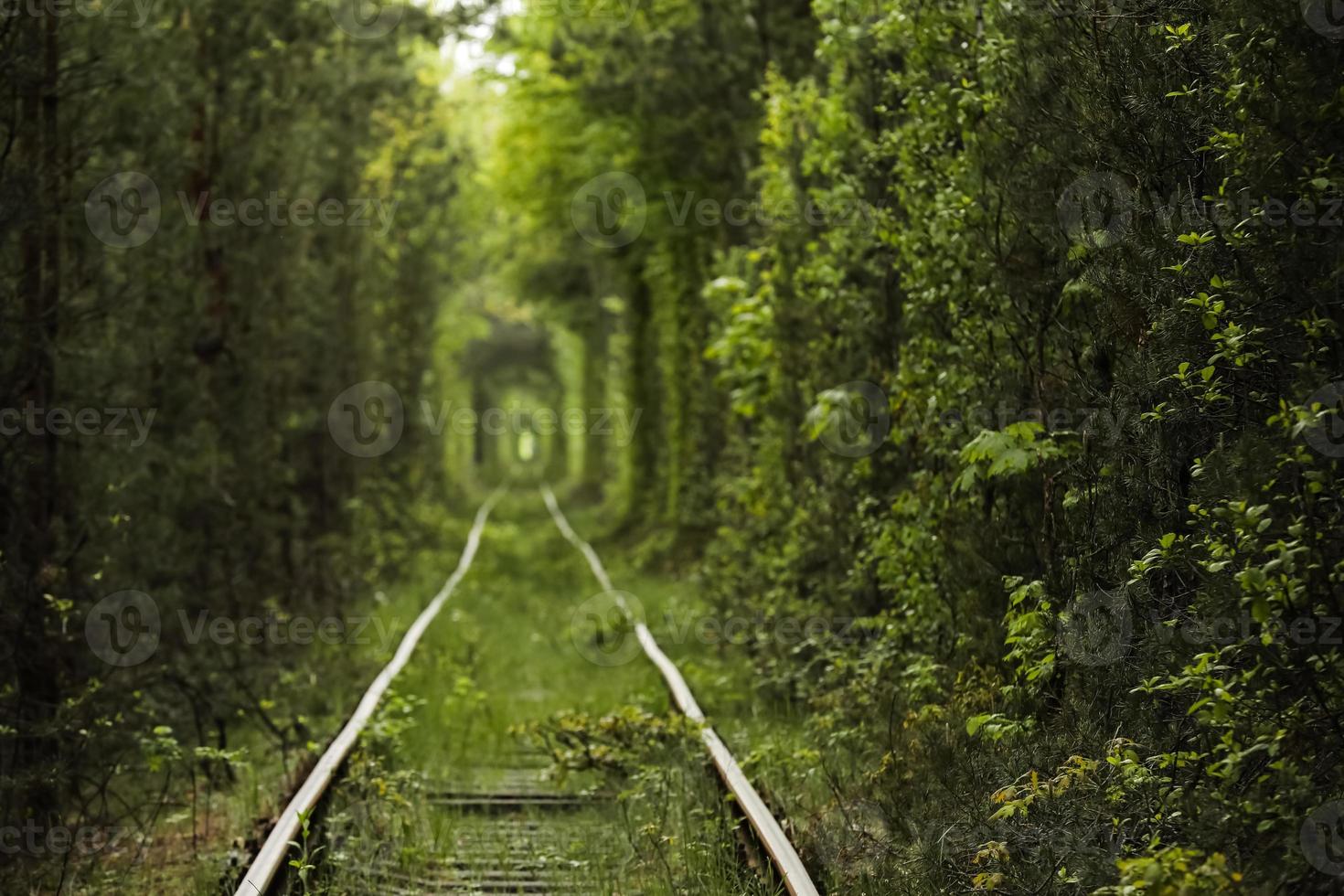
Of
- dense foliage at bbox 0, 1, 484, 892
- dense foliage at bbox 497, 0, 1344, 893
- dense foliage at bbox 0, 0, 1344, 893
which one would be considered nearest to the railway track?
dense foliage at bbox 0, 0, 1344, 893

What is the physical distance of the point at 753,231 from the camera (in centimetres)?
1516

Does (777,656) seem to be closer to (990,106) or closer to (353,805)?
(353,805)

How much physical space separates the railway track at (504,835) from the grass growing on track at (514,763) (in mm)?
20

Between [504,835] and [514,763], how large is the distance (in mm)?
1852

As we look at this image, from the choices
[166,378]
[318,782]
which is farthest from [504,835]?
[166,378]

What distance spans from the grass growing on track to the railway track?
0.02 meters

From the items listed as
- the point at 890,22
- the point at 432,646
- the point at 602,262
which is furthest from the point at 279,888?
the point at 602,262

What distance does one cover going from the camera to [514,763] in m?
8.80

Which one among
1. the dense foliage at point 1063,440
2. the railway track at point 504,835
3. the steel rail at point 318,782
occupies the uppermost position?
the dense foliage at point 1063,440

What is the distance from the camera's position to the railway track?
5742 millimetres

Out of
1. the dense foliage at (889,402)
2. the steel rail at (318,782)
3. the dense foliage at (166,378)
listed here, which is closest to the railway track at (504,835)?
the steel rail at (318,782)

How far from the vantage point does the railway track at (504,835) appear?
574 cm

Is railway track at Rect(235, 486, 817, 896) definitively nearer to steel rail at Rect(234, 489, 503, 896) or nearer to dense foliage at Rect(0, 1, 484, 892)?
steel rail at Rect(234, 489, 503, 896)

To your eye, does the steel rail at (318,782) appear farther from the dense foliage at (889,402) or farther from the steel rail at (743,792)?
the steel rail at (743,792)
